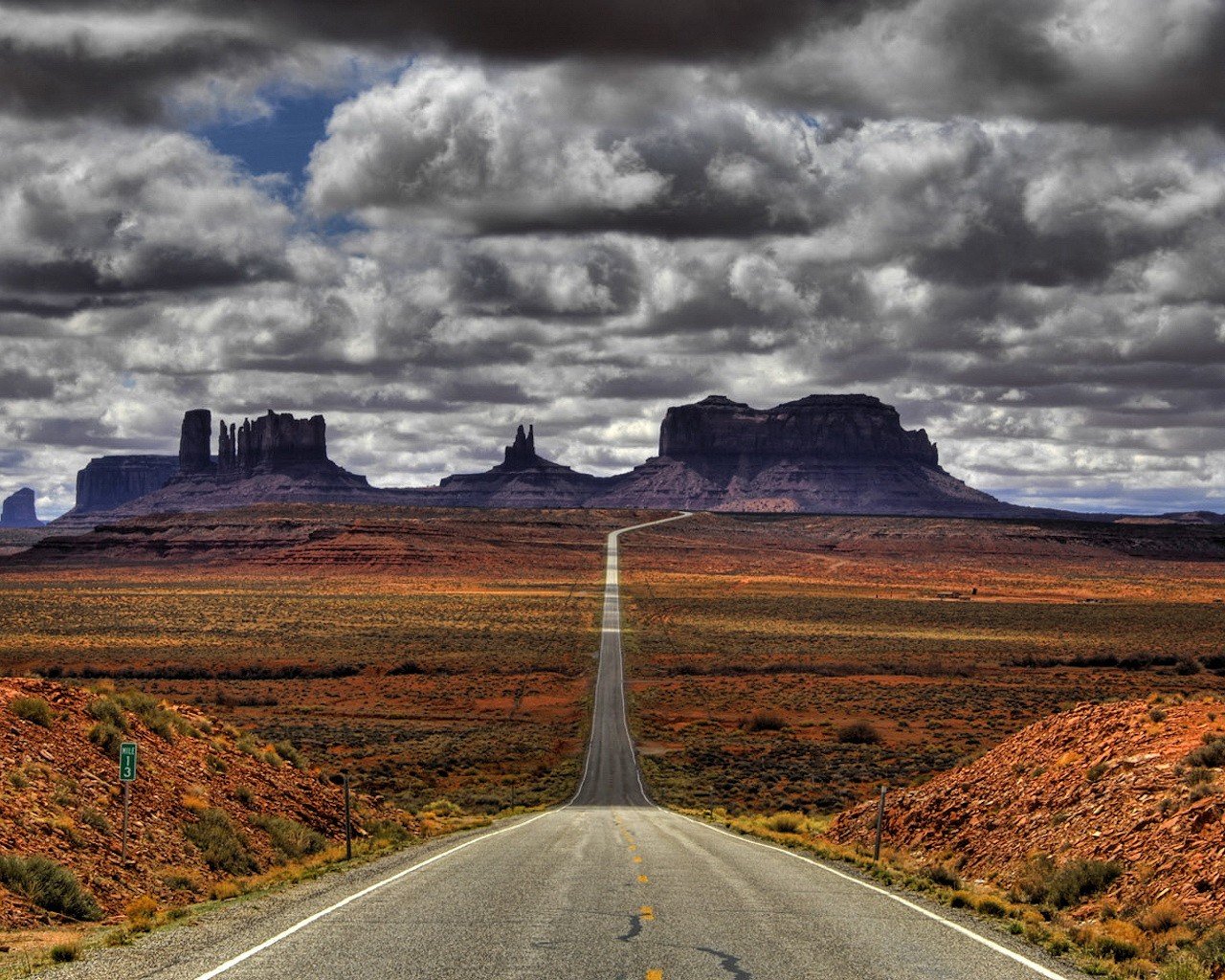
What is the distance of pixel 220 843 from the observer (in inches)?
790

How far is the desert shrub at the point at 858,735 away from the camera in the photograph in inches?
2109

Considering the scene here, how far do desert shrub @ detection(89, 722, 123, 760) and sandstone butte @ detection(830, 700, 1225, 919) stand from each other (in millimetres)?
14223

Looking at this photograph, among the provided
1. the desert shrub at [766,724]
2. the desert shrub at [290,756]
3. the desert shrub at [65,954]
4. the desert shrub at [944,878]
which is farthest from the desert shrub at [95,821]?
the desert shrub at [766,724]

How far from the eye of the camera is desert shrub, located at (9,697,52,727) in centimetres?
2058

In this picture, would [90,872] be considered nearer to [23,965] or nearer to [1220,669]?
[23,965]

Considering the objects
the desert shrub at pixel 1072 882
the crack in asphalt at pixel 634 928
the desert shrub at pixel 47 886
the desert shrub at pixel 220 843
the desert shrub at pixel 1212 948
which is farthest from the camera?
the desert shrub at pixel 220 843

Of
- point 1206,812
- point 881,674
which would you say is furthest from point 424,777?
point 881,674

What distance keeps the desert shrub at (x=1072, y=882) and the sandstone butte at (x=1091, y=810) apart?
20cm

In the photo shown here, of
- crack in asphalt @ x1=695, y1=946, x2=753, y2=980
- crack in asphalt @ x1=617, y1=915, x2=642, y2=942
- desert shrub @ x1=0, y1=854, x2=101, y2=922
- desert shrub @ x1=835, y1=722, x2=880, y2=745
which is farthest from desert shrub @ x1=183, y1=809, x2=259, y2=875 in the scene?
desert shrub @ x1=835, y1=722, x2=880, y2=745

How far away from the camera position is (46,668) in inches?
2744

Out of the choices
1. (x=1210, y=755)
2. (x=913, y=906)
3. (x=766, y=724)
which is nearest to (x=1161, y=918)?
(x=913, y=906)

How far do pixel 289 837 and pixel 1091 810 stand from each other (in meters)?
13.8

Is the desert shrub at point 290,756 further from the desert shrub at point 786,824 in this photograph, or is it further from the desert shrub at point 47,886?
the desert shrub at point 47,886

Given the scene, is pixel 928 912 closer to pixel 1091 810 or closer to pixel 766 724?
pixel 1091 810
